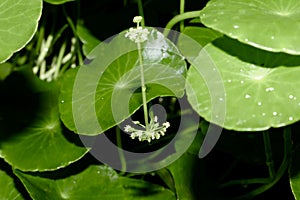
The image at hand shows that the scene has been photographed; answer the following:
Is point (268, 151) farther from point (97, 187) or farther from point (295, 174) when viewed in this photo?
point (97, 187)

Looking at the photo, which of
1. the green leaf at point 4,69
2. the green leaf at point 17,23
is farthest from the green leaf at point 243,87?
the green leaf at point 4,69

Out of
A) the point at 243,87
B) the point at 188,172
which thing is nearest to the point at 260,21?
the point at 243,87

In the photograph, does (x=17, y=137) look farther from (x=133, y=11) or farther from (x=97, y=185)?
(x=133, y=11)

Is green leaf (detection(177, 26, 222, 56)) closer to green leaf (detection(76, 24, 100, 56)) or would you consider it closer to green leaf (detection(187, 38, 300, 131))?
green leaf (detection(187, 38, 300, 131))

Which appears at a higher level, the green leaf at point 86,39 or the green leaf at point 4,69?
the green leaf at point 86,39

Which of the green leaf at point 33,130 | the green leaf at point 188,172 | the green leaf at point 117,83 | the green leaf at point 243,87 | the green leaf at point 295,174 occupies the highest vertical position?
the green leaf at point 243,87

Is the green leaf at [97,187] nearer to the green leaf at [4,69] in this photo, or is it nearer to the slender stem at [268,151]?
the slender stem at [268,151]
